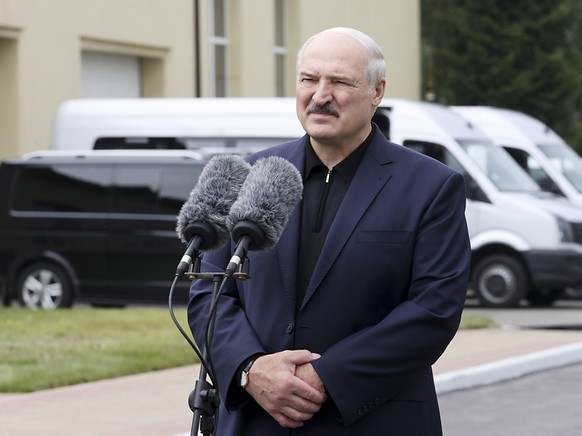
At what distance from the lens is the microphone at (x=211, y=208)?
12.1 ft

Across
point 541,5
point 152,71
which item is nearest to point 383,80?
point 152,71

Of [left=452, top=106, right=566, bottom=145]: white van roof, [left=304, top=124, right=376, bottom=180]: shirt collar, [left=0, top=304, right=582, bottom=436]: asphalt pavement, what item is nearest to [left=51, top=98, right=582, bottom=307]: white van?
[left=452, top=106, right=566, bottom=145]: white van roof

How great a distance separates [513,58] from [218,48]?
15137mm

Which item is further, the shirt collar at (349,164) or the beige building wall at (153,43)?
the beige building wall at (153,43)

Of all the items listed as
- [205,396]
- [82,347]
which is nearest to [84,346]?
[82,347]

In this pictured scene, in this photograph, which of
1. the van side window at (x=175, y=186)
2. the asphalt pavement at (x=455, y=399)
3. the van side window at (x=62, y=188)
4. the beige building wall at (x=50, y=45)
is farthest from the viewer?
the beige building wall at (x=50, y=45)

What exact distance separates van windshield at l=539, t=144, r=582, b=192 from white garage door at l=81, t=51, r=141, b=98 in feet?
28.1

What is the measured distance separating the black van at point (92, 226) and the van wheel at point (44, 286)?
0.01 meters

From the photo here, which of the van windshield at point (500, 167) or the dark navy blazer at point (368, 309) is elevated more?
the dark navy blazer at point (368, 309)

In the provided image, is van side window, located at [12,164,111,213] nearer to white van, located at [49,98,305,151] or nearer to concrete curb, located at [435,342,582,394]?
white van, located at [49,98,305,151]

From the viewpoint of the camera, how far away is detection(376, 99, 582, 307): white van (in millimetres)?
17859

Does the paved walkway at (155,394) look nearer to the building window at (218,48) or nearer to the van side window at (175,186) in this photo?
the van side window at (175,186)

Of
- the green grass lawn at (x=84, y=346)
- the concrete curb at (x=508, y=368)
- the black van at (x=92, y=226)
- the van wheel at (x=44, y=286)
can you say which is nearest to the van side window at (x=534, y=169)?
the black van at (x=92, y=226)

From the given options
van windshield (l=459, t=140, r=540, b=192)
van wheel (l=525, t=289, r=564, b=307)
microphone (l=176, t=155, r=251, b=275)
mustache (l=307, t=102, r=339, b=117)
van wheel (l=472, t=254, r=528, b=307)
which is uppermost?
mustache (l=307, t=102, r=339, b=117)
